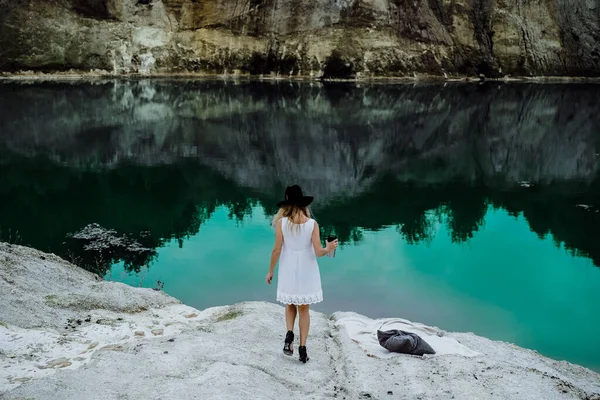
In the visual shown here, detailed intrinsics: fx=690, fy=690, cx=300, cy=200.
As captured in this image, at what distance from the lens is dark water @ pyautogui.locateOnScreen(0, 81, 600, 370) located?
1538 centimetres

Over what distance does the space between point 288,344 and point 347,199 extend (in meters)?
15.9

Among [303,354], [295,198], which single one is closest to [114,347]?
[303,354]

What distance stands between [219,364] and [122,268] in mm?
8824

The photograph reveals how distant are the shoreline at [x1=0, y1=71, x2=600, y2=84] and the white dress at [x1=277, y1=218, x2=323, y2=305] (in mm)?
63250

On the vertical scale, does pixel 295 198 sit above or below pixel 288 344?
above

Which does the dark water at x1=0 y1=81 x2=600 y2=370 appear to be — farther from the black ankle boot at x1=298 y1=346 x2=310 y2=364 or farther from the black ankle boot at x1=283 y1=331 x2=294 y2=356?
the black ankle boot at x1=298 y1=346 x2=310 y2=364

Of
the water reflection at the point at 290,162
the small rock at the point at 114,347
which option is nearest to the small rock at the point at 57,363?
the small rock at the point at 114,347

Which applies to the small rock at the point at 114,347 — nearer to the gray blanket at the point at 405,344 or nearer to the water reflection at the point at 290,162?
the gray blanket at the point at 405,344

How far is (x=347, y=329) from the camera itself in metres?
10.1

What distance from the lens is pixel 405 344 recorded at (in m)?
9.09

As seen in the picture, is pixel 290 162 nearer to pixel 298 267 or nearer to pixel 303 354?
pixel 303 354

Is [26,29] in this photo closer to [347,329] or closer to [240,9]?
[240,9]

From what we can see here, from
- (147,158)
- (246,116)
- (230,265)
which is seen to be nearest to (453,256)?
(230,265)

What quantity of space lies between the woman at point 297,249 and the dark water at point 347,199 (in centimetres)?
589
